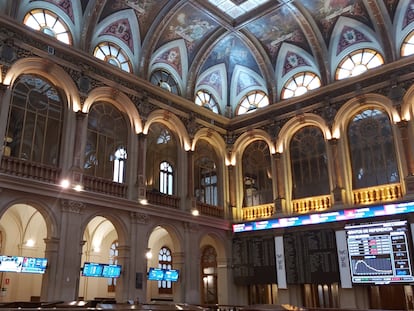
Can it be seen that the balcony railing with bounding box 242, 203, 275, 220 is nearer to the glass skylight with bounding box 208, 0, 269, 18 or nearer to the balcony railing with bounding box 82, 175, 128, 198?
the balcony railing with bounding box 82, 175, 128, 198

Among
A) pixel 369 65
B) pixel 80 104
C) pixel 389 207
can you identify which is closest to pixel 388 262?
pixel 389 207

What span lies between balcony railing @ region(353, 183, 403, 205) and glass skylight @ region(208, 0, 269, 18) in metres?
8.99

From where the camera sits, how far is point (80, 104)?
15.6 m

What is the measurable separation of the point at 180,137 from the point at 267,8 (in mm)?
6847

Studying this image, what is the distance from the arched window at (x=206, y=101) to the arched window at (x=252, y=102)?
1280mm

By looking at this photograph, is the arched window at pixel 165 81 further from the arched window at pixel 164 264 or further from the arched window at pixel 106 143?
the arched window at pixel 164 264

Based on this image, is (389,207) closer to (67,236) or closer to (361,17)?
(361,17)

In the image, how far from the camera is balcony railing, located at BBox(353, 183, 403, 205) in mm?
16203

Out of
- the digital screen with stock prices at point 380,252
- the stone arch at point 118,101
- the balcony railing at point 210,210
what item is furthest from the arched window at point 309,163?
the stone arch at point 118,101

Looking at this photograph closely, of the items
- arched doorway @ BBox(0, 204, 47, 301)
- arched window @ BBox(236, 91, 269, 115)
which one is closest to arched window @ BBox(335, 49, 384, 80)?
arched window @ BBox(236, 91, 269, 115)

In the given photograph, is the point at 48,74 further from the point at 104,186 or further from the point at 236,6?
the point at 236,6

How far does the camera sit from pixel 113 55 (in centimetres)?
1783

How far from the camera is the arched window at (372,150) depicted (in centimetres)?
1677

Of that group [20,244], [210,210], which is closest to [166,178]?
[210,210]
